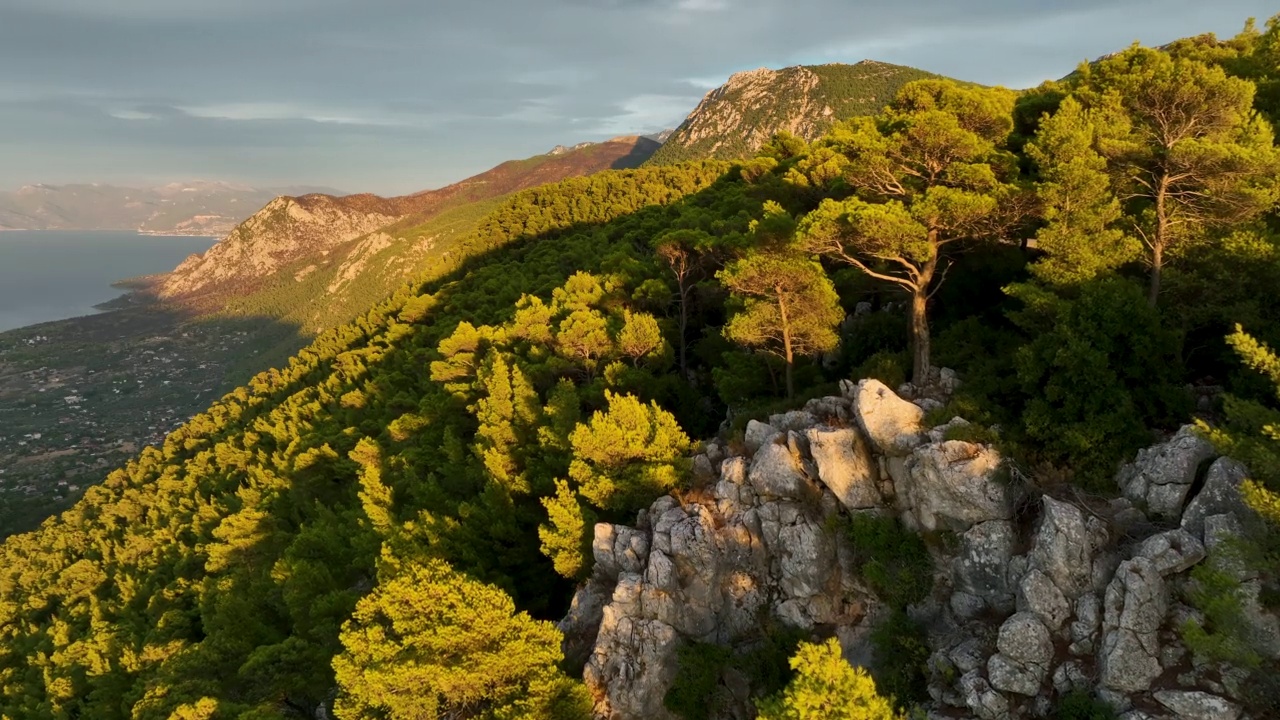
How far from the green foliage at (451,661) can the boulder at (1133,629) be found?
1327 cm

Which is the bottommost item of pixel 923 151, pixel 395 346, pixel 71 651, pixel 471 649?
pixel 71 651

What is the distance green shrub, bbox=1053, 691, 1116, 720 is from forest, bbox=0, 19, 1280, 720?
0.39 feet

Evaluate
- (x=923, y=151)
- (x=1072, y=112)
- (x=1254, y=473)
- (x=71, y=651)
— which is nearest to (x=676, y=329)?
(x=923, y=151)

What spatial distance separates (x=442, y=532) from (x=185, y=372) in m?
217

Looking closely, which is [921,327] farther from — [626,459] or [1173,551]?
[626,459]

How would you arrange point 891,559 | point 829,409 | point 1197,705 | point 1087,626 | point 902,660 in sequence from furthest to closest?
point 829,409 < point 891,559 < point 902,660 < point 1087,626 < point 1197,705

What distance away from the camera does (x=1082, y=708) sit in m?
12.6

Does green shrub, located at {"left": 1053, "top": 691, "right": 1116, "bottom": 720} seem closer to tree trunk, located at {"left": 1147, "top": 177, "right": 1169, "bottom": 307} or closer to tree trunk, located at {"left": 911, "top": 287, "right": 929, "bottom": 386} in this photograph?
tree trunk, located at {"left": 911, "top": 287, "right": 929, "bottom": 386}

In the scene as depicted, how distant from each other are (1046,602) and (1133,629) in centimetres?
158

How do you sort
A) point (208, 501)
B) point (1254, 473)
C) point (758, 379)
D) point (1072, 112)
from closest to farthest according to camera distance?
point (1254, 473), point (1072, 112), point (758, 379), point (208, 501)

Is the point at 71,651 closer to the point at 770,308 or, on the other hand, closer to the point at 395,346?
the point at 395,346

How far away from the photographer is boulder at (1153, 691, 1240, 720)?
11266 mm

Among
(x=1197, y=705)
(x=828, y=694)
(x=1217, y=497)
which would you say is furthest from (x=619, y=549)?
(x=1217, y=497)

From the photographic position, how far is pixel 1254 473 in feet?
39.6
